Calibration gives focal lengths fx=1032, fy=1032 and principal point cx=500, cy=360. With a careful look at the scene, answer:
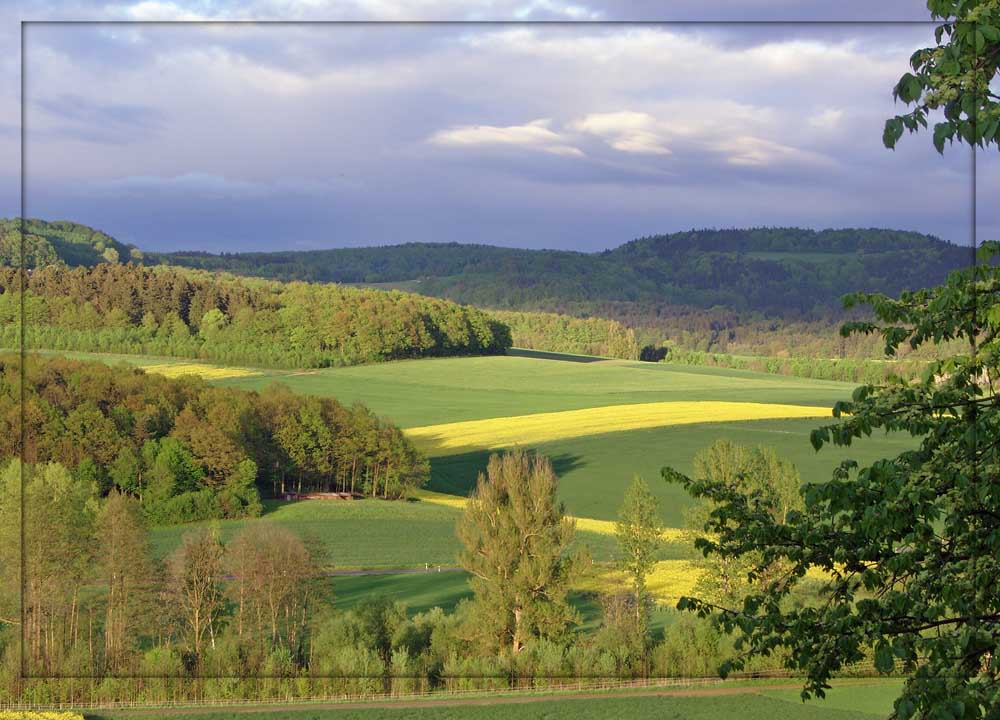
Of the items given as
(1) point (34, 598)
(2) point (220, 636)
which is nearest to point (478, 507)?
(2) point (220, 636)

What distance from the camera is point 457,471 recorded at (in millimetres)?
9297

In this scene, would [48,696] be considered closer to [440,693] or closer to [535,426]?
[440,693]

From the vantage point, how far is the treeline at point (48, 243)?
8984 mm

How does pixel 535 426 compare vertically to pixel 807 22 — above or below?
below

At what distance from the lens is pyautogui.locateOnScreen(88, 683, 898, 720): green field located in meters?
8.74

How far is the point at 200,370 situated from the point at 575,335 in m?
3.59

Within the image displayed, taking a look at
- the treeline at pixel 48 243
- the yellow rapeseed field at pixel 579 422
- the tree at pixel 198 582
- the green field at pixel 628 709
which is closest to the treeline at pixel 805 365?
the yellow rapeseed field at pixel 579 422

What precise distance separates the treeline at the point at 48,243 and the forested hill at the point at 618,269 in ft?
1.94

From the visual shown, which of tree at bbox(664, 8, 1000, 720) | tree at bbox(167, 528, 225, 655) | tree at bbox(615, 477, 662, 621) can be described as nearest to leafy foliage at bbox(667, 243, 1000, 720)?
tree at bbox(664, 8, 1000, 720)

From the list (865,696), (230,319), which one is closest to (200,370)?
(230,319)

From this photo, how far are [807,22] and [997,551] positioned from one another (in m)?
5.96

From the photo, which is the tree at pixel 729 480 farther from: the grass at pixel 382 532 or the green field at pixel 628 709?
the green field at pixel 628 709

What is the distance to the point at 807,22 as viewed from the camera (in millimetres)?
8789

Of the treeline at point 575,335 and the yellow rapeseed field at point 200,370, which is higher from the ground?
the treeline at point 575,335
